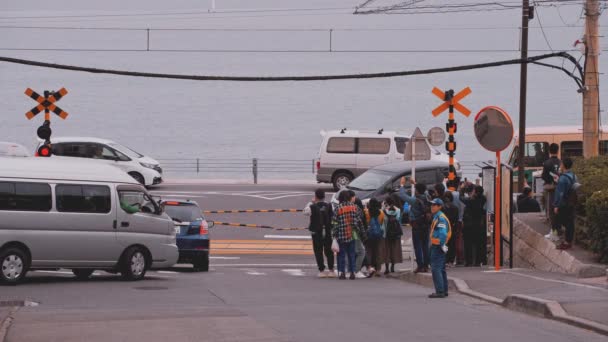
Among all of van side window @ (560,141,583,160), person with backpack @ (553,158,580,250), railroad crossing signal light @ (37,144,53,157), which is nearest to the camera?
person with backpack @ (553,158,580,250)

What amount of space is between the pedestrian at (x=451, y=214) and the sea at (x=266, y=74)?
70099 millimetres

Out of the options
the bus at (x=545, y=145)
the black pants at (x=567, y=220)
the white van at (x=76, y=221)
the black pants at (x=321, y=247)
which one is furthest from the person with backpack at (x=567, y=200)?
the bus at (x=545, y=145)

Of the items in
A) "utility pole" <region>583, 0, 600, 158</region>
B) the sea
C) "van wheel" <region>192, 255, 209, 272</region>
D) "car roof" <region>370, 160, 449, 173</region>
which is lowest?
"van wheel" <region>192, 255, 209, 272</region>

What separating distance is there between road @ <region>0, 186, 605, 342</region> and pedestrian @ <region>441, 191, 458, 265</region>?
1725 mm

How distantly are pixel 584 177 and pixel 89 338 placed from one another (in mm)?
10897

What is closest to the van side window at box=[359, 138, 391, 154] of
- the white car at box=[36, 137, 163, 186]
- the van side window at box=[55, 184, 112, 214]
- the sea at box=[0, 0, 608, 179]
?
the white car at box=[36, 137, 163, 186]

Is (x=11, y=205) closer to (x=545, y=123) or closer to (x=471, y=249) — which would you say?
(x=471, y=249)

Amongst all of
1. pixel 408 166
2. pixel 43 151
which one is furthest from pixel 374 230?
pixel 408 166

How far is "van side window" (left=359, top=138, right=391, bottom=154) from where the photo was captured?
127 ft

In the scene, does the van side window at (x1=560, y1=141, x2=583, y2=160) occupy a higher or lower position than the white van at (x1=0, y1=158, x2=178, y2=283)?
higher

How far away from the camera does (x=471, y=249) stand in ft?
66.0

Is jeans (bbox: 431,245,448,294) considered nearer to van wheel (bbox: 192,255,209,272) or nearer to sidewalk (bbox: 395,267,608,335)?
sidewalk (bbox: 395,267,608,335)

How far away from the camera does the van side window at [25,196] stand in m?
16.5

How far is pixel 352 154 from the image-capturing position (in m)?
38.3
